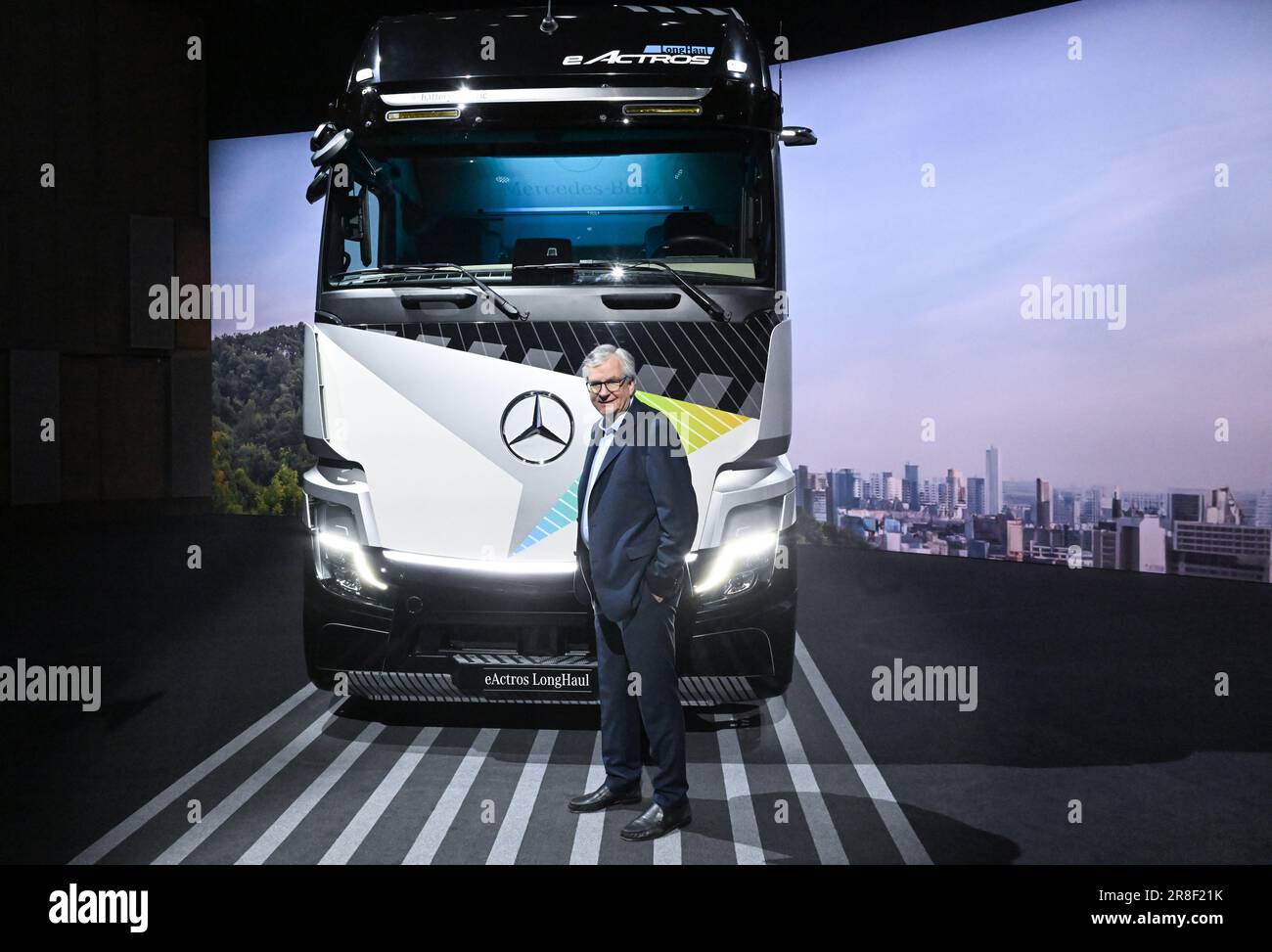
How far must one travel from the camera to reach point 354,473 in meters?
4.62

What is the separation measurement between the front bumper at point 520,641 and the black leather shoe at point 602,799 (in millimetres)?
390

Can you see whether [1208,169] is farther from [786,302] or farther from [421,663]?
[421,663]

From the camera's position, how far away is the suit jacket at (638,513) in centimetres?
387

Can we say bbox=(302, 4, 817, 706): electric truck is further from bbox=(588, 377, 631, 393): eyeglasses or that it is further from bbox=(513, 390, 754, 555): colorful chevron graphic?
bbox=(588, 377, 631, 393): eyeglasses

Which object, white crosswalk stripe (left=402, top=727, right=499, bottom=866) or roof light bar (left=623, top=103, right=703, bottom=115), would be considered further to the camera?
roof light bar (left=623, top=103, right=703, bottom=115)

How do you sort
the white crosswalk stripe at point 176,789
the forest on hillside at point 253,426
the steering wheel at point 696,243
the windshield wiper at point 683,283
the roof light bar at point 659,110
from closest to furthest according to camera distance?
the white crosswalk stripe at point 176,789 < the windshield wiper at point 683,283 < the roof light bar at point 659,110 < the steering wheel at point 696,243 < the forest on hillside at point 253,426

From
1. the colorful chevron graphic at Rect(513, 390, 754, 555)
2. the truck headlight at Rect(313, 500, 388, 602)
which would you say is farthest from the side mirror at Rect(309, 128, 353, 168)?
the colorful chevron graphic at Rect(513, 390, 754, 555)

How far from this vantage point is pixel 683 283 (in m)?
4.57

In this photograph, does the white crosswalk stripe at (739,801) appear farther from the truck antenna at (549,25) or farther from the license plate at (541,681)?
the truck antenna at (549,25)

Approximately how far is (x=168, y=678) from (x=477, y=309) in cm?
371

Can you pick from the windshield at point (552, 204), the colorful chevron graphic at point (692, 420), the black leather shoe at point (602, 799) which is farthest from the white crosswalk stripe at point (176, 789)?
the colorful chevron graphic at point (692, 420)

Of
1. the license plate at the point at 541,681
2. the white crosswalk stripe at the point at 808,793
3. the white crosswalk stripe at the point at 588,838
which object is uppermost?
the license plate at the point at 541,681

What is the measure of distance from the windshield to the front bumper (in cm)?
137

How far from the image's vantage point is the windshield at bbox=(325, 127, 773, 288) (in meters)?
4.88
